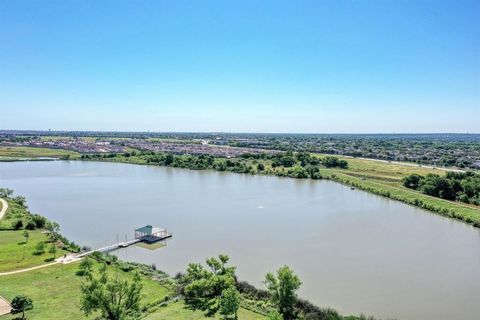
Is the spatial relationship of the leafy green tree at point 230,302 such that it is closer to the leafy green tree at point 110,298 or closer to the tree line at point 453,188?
the leafy green tree at point 110,298

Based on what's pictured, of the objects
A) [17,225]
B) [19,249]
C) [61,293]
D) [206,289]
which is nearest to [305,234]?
[206,289]

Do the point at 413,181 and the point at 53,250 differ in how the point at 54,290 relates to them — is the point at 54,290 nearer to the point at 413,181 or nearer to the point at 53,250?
the point at 53,250

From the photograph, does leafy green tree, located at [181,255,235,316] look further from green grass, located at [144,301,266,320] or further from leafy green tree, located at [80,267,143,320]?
leafy green tree, located at [80,267,143,320]

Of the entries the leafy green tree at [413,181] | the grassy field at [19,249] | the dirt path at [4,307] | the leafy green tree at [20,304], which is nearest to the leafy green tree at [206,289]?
the leafy green tree at [20,304]

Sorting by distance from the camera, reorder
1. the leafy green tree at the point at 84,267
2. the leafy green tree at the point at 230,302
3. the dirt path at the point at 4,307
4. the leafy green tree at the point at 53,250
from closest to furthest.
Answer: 1. the leafy green tree at the point at 230,302
2. the dirt path at the point at 4,307
3. the leafy green tree at the point at 84,267
4. the leafy green tree at the point at 53,250

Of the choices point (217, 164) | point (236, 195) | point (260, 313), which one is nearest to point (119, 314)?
point (260, 313)

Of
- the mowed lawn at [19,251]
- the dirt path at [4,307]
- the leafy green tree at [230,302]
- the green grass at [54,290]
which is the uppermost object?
the leafy green tree at [230,302]
